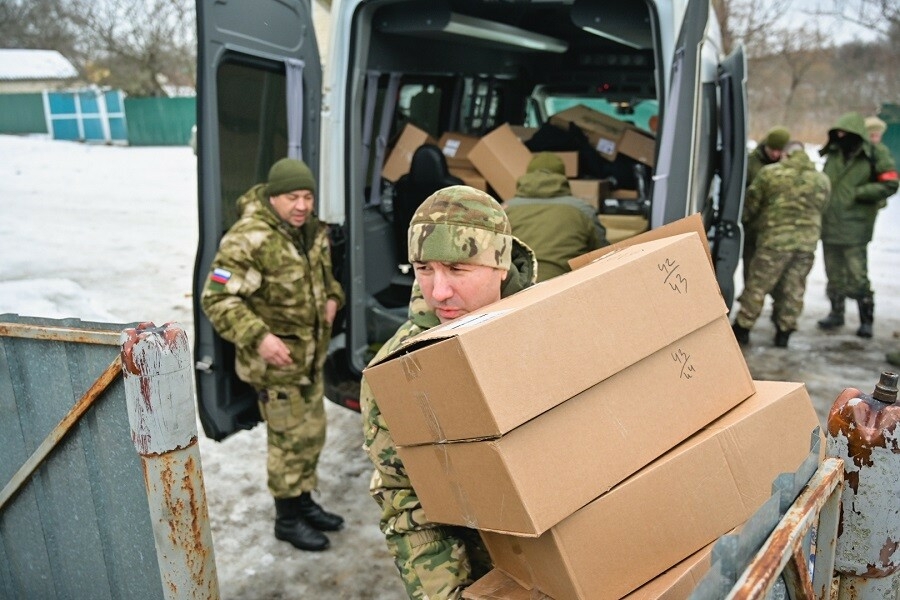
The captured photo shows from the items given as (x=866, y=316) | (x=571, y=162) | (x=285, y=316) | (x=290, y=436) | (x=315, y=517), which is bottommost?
(x=315, y=517)

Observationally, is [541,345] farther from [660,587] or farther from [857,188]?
[857,188]

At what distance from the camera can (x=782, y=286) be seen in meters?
6.09

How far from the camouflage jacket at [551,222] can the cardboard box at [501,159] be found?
108cm

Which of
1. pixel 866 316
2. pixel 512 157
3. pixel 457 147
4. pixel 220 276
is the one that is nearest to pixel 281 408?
pixel 220 276

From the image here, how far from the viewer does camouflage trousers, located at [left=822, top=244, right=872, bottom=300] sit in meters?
6.24

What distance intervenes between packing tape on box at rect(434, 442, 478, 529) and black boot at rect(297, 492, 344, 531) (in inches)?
84.0

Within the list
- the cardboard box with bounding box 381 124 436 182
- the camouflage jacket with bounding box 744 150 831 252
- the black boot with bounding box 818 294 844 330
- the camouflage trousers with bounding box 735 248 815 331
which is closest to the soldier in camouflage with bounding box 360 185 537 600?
the cardboard box with bounding box 381 124 436 182

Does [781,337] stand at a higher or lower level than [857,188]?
lower

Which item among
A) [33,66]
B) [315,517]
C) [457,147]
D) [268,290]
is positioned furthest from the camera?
[33,66]

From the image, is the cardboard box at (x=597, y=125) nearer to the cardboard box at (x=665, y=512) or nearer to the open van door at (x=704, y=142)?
the open van door at (x=704, y=142)

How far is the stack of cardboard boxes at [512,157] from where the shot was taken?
505 centimetres

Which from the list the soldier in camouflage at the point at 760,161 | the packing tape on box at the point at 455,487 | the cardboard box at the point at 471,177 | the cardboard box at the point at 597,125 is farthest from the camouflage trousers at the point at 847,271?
the packing tape on box at the point at 455,487

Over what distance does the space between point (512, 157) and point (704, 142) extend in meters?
1.51

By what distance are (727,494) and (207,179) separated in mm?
2201
